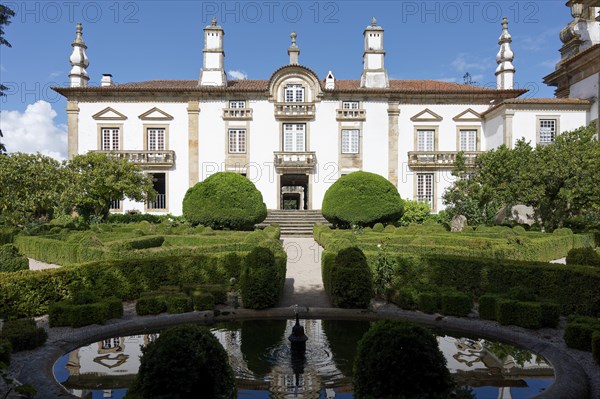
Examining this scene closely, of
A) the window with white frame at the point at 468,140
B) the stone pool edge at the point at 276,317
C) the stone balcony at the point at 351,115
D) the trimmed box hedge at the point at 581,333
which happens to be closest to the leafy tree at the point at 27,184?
the stone pool edge at the point at 276,317

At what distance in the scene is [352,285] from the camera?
873 centimetres

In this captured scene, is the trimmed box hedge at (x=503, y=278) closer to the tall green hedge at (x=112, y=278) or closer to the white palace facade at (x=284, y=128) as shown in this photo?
the tall green hedge at (x=112, y=278)

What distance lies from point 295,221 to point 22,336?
18.9m

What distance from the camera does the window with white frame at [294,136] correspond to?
90.2 ft

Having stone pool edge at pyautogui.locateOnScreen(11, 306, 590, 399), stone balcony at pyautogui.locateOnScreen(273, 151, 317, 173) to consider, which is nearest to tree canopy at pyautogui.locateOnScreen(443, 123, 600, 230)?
stone balcony at pyautogui.locateOnScreen(273, 151, 317, 173)

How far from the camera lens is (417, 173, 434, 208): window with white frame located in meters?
27.4

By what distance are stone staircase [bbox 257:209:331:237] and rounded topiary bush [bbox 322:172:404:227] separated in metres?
1.89

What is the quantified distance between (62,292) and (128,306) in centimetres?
130

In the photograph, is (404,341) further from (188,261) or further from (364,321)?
(188,261)

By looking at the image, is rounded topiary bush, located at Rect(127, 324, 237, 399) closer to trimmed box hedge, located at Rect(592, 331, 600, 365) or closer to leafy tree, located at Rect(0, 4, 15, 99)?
trimmed box hedge, located at Rect(592, 331, 600, 365)

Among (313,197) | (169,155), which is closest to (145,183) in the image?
(169,155)

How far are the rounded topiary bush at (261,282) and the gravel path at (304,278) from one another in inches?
29.4

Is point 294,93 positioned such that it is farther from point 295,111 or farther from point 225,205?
point 225,205

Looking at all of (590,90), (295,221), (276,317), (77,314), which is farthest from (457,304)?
(590,90)
